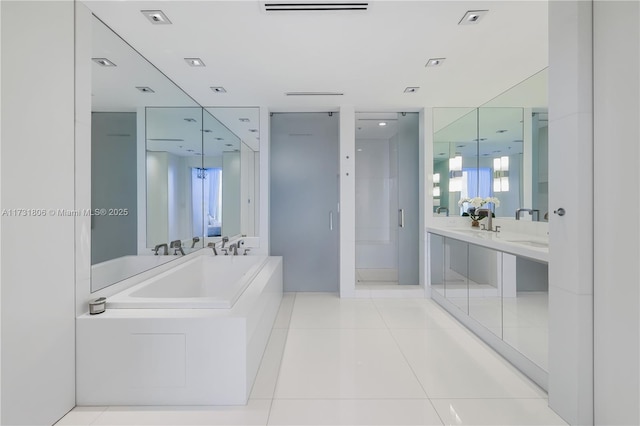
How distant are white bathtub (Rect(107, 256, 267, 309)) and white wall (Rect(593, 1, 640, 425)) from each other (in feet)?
6.70

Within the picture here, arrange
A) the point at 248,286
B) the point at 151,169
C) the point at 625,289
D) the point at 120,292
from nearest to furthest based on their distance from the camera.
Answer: the point at 625,289, the point at 120,292, the point at 248,286, the point at 151,169

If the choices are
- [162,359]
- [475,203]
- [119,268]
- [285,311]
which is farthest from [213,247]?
[475,203]

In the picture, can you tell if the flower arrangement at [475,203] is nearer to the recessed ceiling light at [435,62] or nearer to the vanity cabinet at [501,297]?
the vanity cabinet at [501,297]

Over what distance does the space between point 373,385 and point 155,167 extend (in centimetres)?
254

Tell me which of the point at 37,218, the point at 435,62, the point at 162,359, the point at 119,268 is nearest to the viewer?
the point at 37,218

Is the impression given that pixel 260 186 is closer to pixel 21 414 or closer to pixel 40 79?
pixel 40 79

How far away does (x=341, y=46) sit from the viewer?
2.69 meters

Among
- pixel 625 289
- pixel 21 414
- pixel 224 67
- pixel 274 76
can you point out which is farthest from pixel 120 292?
pixel 625 289

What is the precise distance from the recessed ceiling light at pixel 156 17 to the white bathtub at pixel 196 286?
1.89 metres

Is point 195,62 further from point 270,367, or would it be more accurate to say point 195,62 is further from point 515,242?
point 515,242

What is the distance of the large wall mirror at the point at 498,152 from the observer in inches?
126

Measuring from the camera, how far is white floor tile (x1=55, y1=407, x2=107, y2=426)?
1806 millimetres

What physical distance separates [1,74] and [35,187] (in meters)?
0.53

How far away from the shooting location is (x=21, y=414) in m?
1.61
